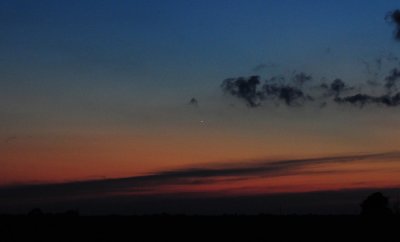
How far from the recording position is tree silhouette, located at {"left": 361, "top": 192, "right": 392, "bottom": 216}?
100562mm

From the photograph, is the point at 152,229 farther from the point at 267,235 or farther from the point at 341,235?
the point at 341,235

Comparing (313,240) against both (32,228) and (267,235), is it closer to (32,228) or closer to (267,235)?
(267,235)

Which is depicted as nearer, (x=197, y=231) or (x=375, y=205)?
(x=197, y=231)

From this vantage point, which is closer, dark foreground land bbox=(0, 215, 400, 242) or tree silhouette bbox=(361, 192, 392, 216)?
dark foreground land bbox=(0, 215, 400, 242)

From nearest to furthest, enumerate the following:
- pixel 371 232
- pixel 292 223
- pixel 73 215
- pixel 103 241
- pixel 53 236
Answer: pixel 103 241 → pixel 53 236 → pixel 371 232 → pixel 292 223 → pixel 73 215

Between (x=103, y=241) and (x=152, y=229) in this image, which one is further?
(x=152, y=229)

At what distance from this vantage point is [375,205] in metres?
103

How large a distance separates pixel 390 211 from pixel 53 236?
48.2 metres

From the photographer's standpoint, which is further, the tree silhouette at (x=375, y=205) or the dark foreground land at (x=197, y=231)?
the tree silhouette at (x=375, y=205)

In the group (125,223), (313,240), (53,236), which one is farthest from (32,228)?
(313,240)

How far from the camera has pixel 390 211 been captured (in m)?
99.1

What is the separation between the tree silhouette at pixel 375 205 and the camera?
100562 millimetres

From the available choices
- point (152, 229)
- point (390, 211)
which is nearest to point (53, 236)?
point (152, 229)

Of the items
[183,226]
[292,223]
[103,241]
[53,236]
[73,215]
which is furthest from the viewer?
[73,215]
